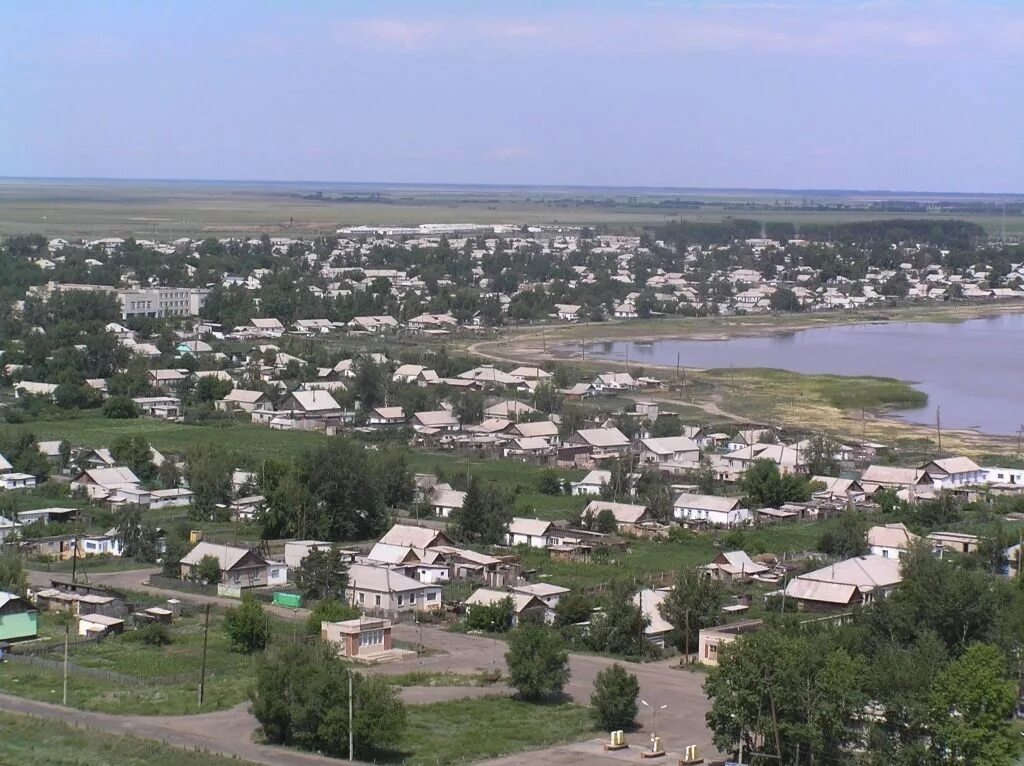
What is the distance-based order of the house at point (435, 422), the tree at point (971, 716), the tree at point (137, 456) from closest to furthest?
the tree at point (971, 716), the tree at point (137, 456), the house at point (435, 422)

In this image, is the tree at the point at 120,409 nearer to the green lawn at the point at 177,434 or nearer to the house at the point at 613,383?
the green lawn at the point at 177,434

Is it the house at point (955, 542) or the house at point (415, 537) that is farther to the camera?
the house at point (955, 542)

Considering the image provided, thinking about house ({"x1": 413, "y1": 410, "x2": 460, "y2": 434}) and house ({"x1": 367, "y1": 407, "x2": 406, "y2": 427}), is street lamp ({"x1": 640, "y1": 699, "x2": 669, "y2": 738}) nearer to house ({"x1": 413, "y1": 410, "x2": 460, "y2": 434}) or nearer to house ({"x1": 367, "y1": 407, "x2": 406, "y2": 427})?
house ({"x1": 413, "y1": 410, "x2": 460, "y2": 434})

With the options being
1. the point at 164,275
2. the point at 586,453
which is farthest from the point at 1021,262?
the point at 586,453

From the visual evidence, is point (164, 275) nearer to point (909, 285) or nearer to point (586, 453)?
point (909, 285)

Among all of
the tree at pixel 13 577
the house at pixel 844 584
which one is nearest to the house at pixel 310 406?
the tree at pixel 13 577

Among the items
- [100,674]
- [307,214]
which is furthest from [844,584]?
[307,214]

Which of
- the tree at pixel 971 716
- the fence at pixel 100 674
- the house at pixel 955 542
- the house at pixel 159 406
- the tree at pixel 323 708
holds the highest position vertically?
the tree at pixel 971 716

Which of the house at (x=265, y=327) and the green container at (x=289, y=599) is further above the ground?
the green container at (x=289, y=599)
